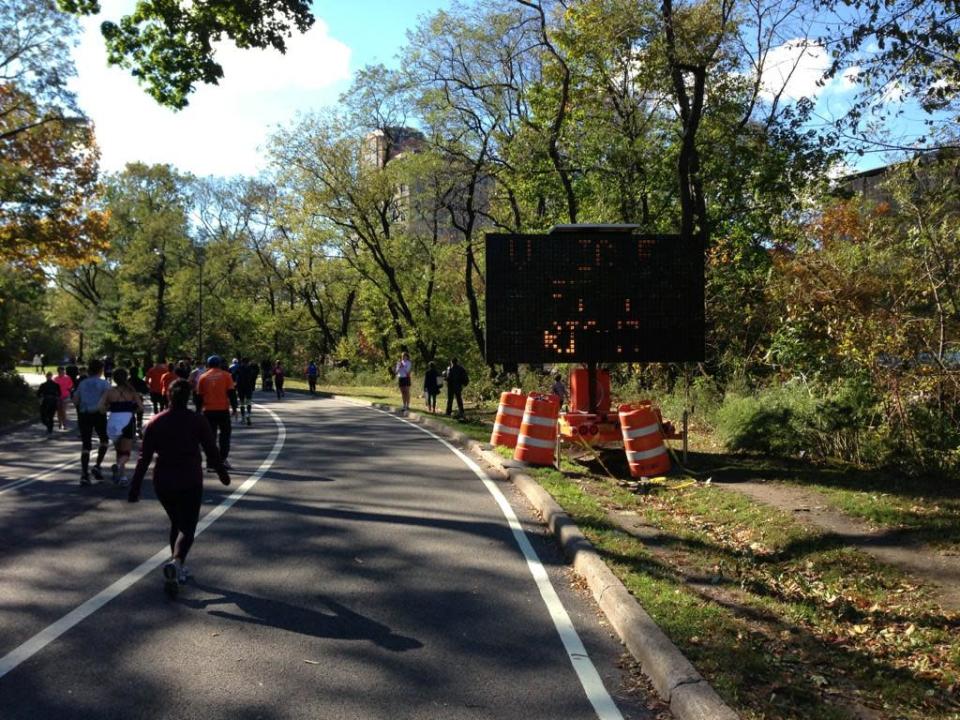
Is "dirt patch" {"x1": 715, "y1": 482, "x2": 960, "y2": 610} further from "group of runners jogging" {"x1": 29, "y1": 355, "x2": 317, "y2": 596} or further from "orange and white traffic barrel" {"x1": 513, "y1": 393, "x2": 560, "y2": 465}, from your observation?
"group of runners jogging" {"x1": 29, "y1": 355, "x2": 317, "y2": 596}

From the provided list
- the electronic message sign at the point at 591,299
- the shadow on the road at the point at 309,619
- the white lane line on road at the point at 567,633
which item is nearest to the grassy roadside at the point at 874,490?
the electronic message sign at the point at 591,299

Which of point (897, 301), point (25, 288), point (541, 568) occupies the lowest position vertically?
point (541, 568)

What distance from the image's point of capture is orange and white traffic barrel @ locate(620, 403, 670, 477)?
1187 centimetres

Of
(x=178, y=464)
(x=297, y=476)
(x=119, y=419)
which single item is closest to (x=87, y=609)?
(x=178, y=464)

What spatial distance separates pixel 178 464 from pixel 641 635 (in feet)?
12.6

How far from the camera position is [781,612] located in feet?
19.2

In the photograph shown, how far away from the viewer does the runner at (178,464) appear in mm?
6164

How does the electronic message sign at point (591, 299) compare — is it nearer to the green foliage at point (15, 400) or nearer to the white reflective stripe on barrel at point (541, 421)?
the white reflective stripe on barrel at point (541, 421)

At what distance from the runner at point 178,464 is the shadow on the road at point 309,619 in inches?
19.3

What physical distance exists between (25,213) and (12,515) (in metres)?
21.2

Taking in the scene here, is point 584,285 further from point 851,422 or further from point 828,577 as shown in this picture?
point 828,577

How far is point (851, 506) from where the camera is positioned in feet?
29.2

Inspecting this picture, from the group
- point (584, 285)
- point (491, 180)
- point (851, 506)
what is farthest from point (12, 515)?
point (491, 180)

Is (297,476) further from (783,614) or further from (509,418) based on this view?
(783,614)
